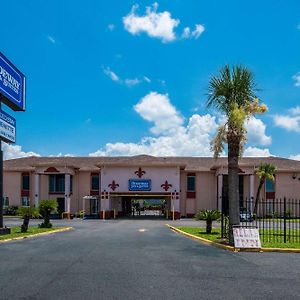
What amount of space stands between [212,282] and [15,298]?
165 inches

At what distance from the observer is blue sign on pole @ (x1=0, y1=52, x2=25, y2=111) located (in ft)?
85.2

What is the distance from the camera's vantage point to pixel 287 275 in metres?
12.0

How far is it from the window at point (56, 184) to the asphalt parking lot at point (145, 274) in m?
47.0

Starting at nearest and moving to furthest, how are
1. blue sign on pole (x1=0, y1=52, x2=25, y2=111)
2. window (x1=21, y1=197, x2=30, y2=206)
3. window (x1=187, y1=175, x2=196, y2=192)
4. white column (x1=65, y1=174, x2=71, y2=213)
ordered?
blue sign on pole (x1=0, y1=52, x2=25, y2=111) < white column (x1=65, y1=174, x2=71, y2=213) < window (x1=187, y1=175, x2=196, y2=192) < window (x1=21, y1=197, x2=30, y2=206)

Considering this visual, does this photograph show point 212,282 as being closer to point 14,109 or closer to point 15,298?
point 15,298

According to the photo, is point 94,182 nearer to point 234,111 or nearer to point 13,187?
point 13,187

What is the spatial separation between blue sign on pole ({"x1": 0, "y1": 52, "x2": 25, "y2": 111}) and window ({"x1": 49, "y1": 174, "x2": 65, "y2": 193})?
3544cm

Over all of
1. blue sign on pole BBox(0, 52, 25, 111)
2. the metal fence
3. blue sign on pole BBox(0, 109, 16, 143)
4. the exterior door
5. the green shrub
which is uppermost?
blue sign on pole BBox(0, 52, 25, 111)

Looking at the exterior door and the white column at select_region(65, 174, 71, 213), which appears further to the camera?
the exterior door

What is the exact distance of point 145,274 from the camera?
38.4 feet

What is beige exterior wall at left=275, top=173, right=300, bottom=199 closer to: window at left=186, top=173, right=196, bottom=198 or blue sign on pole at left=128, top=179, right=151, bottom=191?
window at left=186, top=173, right=196, bottom=198

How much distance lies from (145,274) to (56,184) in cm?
5380

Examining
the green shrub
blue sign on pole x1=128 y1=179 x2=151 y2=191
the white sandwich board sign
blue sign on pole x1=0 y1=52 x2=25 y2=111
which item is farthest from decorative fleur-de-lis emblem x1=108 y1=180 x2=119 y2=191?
the white sandwich board sign

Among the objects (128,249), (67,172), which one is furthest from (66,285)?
(67,172)
